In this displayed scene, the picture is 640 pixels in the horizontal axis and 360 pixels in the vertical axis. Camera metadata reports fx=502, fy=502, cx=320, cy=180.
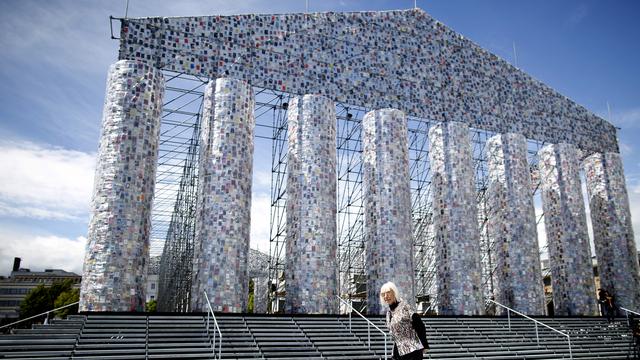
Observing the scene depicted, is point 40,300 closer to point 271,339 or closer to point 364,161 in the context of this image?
point 364,161

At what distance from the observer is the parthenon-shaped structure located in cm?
1366

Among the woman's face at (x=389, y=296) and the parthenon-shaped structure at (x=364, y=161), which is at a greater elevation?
the parthenon-shaped structure at (x=364, y=161)

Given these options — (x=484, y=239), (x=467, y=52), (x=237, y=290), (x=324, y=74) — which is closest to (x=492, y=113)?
(x=467, y=52)

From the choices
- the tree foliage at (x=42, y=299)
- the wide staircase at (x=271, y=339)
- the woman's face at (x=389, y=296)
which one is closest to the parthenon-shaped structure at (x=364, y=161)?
the wide staircase at (x=271, y=339)

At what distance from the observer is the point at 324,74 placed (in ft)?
56.4

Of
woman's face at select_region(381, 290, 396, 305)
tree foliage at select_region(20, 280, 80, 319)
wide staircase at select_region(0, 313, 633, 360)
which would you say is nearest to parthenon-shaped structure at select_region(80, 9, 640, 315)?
wide staircase at select_region(0, 313, 633, 360)

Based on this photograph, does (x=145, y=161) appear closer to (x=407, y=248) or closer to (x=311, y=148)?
(x=311, y=148)

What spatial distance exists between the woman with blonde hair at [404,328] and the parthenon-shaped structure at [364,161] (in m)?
9.80

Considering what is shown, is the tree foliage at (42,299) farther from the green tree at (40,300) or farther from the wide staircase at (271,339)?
the wide staircase at (271,339)

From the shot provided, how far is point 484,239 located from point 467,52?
12009mm

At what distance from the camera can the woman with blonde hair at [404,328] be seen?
14.0 feet

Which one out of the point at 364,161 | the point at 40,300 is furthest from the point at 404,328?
the point at 40,300

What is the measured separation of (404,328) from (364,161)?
13.1 metres

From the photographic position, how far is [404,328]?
4.39 meters
